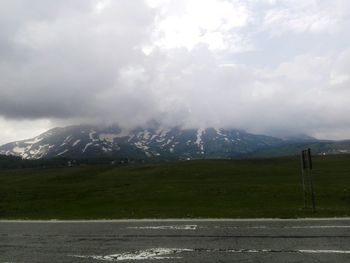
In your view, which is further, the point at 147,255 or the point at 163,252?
the point at 163,252

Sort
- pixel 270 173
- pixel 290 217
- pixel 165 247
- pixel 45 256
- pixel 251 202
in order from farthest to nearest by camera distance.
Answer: pixel 270 173 → pixel 251 202 → pixel 290 217 → pixel 165 247 → pixel 45 256

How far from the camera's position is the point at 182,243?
56.1ft

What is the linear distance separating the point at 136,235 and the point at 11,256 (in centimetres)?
571

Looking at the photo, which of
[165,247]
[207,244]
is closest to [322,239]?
[207,244]

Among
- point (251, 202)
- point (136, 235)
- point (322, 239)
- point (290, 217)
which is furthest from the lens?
point (251, 202)

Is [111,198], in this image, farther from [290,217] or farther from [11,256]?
[11,256]

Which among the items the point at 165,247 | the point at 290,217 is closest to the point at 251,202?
the point at 290,217

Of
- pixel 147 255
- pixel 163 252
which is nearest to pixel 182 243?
pixel 163 252

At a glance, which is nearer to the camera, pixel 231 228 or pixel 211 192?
pixel 231 228

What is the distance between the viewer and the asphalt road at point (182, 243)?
14336mm

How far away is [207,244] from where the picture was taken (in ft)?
54.8

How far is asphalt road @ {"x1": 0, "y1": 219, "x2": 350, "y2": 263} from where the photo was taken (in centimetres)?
1434

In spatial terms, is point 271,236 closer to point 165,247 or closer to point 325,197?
point 165,247

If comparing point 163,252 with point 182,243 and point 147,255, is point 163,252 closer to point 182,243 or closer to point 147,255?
point 147,255
